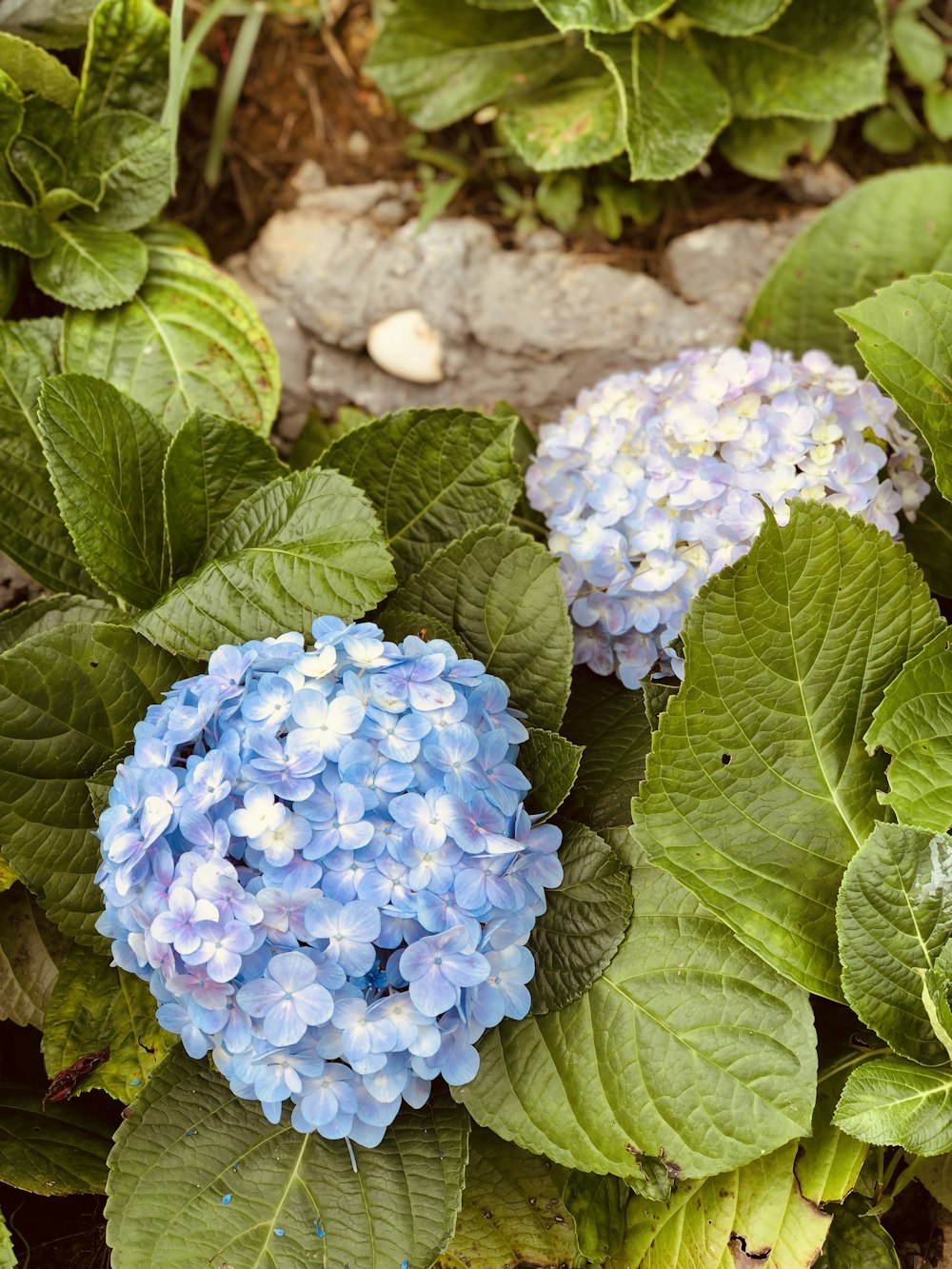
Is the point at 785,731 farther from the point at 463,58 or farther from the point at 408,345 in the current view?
the point at 463,58

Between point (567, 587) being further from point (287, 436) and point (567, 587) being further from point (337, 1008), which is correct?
point (287, 436)

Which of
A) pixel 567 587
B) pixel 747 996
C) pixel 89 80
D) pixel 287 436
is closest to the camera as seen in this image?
pixel 747 996

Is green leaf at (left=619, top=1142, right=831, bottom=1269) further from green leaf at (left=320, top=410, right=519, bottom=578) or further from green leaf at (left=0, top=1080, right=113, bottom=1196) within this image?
green leaf at (left=320, top=410, right=519, bottom=578)

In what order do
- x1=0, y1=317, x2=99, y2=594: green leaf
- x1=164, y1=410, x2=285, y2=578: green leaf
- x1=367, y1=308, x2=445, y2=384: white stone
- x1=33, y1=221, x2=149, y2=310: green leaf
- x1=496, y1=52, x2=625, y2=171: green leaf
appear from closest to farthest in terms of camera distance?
1. x1=164, y1=410, x2=285, y2=578: green leaf
2. x1=0, y1=317, x2=99, y2=594: green leaf
3. x1=33, y1=221, x2=149, y2=310: green leaf
4. x1=496, y1=52, x2=625, y2=171: green leaf
5. x1=367, y1=308, x2=445, y2=384: white stone

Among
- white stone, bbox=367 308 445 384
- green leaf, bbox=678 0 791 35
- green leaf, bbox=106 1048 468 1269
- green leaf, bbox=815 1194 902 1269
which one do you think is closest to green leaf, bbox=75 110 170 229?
white stone, bbox=367 308 445 384

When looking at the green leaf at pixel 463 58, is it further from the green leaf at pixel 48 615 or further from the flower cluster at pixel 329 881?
the flower cluster at pixel 329 881

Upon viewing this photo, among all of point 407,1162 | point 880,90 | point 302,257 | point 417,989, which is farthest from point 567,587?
point 880,90
